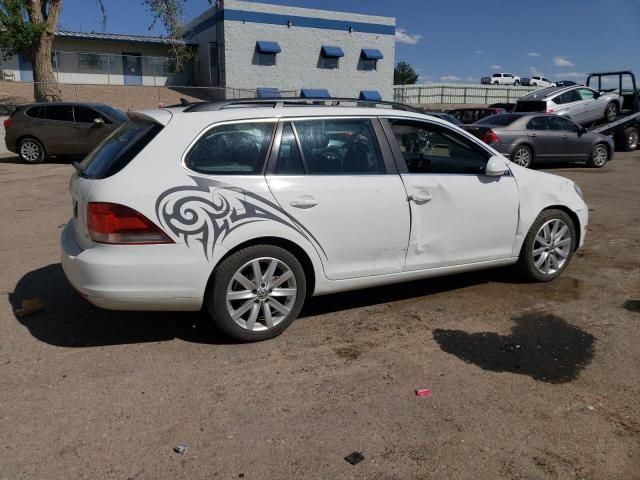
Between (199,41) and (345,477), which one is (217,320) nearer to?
(345,477)

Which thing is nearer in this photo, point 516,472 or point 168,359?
point 516,472

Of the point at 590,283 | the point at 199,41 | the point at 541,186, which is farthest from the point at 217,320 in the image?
the point at 199,41

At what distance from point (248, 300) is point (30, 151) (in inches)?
537

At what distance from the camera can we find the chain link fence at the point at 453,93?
4256cm

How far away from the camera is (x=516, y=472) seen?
2729 mm

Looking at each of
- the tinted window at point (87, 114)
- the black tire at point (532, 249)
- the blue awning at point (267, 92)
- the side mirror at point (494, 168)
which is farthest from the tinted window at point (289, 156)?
the blue awning at point (267, 92)

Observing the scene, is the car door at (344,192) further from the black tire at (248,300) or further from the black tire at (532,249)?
the black tire at (532,249)

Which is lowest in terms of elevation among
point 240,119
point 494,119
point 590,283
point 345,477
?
point 345,477

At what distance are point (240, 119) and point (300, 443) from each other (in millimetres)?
2235

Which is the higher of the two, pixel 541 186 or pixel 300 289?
pixel 541 186

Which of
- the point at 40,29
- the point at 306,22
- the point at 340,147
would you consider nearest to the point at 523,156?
the point at 340,147

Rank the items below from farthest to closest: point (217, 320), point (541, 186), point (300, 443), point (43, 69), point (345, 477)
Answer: point (43, 69) < point (541, 186) < point (217, 320) < point (300, 443) < point (345, 477)

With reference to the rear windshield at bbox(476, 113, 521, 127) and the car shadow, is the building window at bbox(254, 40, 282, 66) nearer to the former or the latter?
the rear windshield at bbox(476, 113, 521, 127)

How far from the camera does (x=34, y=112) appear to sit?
14.9 m
